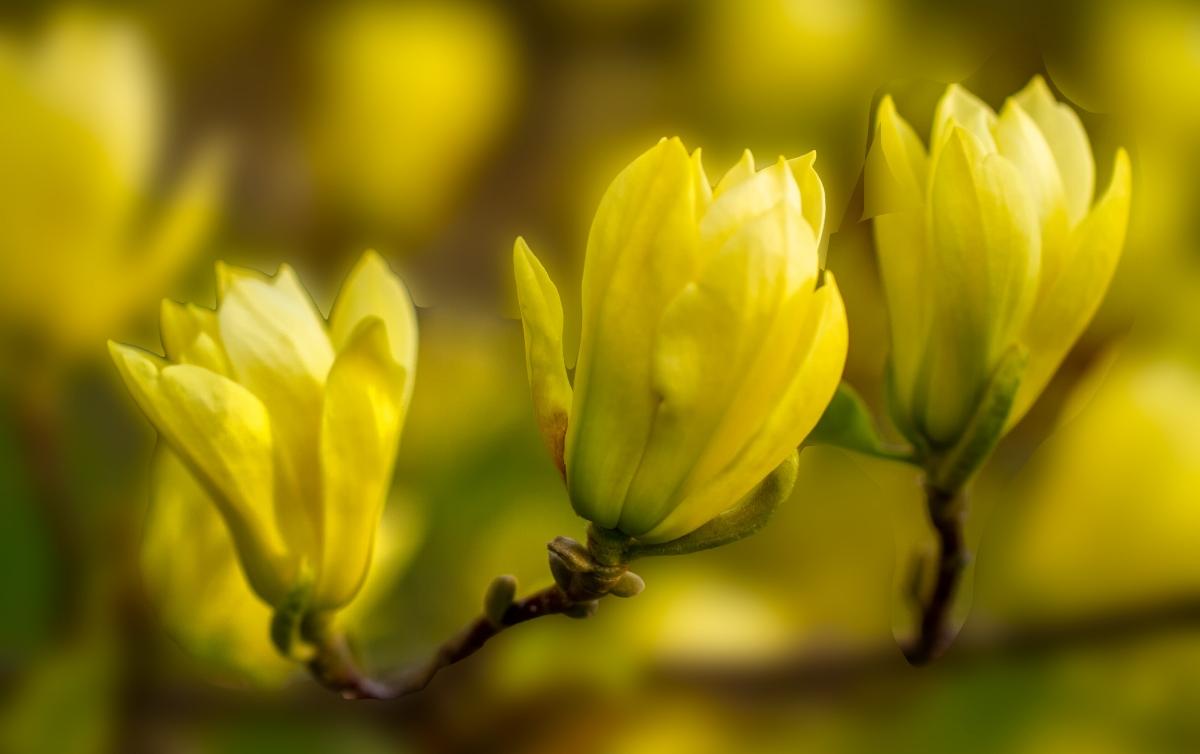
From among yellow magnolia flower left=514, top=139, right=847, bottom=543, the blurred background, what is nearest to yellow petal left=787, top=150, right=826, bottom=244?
yellow magnolia flower left=514, top=139, right=847, bottom=543

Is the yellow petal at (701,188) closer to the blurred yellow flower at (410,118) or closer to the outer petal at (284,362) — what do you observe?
the outer petal at (284,362)

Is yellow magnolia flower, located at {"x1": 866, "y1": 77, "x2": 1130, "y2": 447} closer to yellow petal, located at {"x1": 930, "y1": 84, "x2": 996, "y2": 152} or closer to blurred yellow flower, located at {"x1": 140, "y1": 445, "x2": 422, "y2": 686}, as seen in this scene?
yellow petal, located at {"x1": 930, "y1": 84, "x2": 996, "y2": 152}

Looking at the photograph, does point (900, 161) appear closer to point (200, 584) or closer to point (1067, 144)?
point (1067, 144)

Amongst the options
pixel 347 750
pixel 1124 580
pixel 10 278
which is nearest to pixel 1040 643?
pixel 1124 580

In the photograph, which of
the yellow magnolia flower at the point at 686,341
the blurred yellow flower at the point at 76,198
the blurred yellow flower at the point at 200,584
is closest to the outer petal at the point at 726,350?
the yellow magnolia flower at the point at 686,341

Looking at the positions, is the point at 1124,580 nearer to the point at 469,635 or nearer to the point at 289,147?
the point at 469,635

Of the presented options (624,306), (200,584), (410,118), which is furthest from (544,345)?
(410,118)

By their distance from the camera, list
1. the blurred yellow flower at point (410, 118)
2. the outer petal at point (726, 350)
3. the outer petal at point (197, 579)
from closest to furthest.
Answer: the outer petal at point (726, 350)
the outer petal at point (197, 579)
the blurred yellow flower at point (410, 118)

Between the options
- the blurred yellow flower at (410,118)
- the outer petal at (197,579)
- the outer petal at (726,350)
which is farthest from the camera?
the blurred yellow flower at (410,118)
